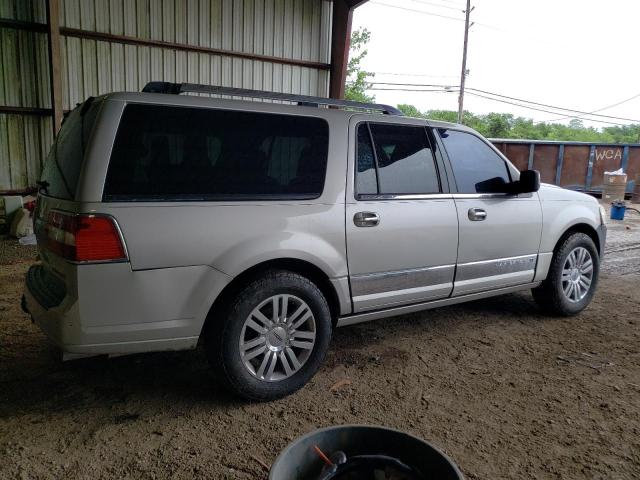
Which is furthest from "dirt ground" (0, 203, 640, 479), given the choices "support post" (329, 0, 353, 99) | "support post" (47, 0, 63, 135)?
"support post" (329, 0, 353, 99)

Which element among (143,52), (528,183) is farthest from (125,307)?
(143,52)

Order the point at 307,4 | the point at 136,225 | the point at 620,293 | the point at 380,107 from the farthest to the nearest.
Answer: the point at 307,4
the point at 620,293
the point at 380,107
the point at 136,225

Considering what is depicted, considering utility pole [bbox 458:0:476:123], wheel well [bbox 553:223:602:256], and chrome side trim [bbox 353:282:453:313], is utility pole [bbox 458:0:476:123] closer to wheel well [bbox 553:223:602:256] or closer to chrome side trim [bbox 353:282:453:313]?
wheel well [bbox 553:223:602:256]

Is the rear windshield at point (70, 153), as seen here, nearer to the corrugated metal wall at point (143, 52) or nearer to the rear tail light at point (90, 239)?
the rear tail light at point (90, 239)

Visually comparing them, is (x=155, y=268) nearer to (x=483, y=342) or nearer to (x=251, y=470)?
(x=251, y=470)

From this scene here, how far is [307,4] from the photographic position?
11.7 metres

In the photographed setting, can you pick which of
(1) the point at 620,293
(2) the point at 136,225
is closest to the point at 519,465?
(2) the point at 136,225

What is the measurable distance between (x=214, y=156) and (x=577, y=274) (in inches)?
146

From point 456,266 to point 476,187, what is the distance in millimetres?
682

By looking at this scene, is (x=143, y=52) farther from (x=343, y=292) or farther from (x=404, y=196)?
(x=343, y=292)

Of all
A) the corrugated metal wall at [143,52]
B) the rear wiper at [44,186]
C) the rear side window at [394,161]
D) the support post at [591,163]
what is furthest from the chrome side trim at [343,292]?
the support post at [591,163]

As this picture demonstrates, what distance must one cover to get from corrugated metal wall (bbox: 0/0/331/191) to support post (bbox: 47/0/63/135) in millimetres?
701

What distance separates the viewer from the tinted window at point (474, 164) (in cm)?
392

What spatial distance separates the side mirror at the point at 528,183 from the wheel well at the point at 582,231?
0.81 metres
